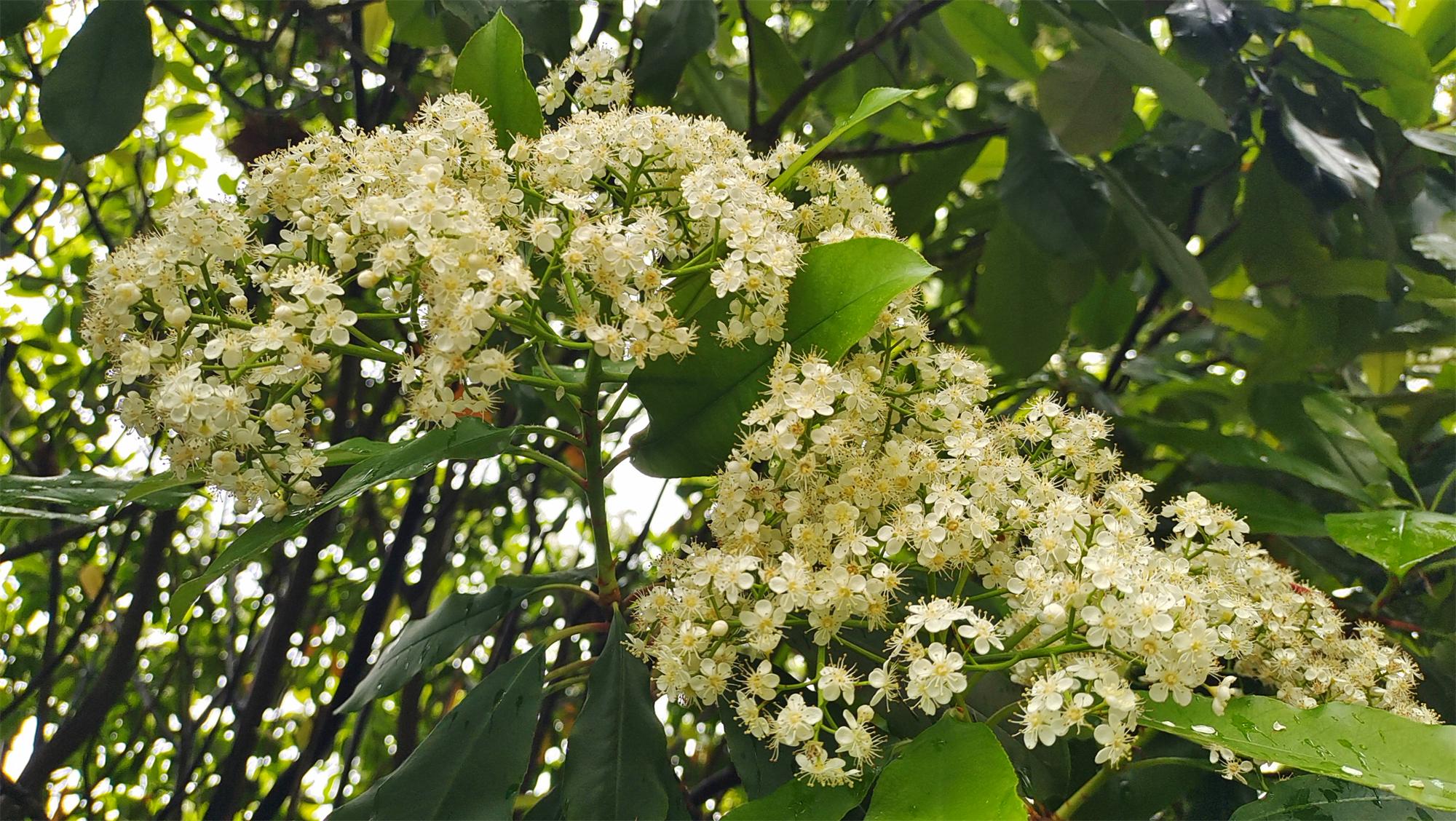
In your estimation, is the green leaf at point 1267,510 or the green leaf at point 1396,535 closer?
the green leaf at point 1396,535

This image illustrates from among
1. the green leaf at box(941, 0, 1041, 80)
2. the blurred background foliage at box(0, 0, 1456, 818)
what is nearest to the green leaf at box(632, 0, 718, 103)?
the blurred background foliage at box(0, 0, 1456, 818)

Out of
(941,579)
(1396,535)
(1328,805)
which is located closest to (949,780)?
(941,579)

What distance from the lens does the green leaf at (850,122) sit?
0.89 metres

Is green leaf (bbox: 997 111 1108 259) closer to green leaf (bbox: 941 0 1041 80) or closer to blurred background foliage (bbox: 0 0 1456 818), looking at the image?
blurred background foliage (bbox: 0 0 1456 818)

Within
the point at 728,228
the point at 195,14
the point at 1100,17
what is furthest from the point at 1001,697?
the point at 195,14

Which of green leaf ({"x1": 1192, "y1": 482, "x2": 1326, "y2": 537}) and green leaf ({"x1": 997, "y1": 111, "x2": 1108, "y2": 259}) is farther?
green leaf ({"x1": 997, "y1": 111, "x2": 1108, "y2": 259})

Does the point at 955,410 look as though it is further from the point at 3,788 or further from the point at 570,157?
the point at 3,788

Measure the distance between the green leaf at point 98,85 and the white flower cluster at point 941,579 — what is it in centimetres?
86

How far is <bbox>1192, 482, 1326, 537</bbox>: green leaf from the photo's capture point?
1268mm

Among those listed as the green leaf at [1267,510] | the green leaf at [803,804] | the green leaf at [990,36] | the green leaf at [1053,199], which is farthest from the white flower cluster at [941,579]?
the green leaf at [990,36]

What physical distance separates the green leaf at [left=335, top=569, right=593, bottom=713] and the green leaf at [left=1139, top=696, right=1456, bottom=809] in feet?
2.11

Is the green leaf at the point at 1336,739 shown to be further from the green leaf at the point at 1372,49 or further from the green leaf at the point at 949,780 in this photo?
the green leaf at the point at 1372,49

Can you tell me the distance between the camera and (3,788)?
1.41 meters

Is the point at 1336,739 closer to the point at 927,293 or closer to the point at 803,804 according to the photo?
the point at 803,804
